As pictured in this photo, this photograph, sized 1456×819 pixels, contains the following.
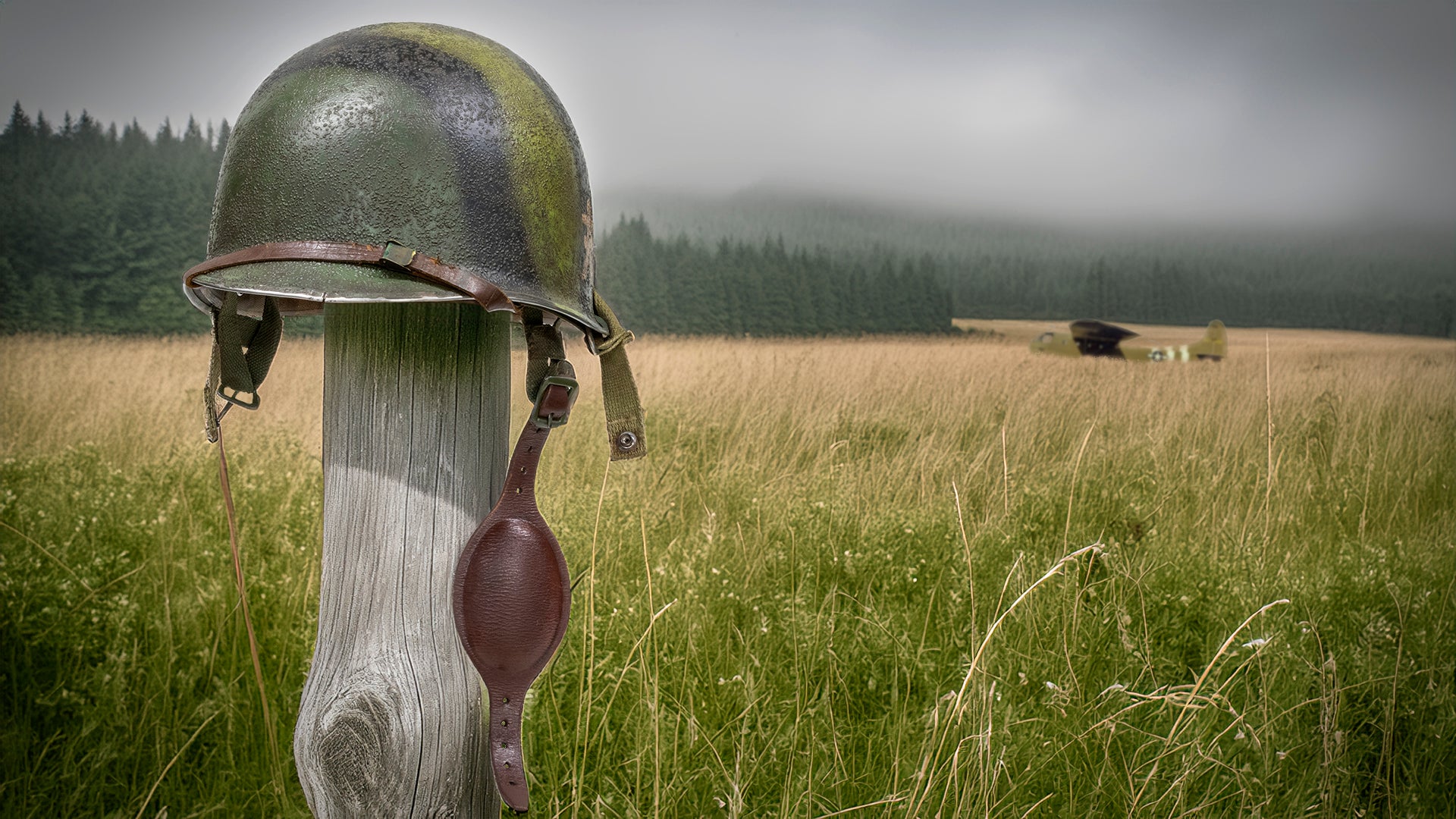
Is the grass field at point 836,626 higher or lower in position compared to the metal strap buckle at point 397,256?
lower

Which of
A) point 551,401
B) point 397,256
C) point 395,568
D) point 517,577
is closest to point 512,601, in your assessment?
point 517,577

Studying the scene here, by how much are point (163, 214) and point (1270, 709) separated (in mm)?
21332

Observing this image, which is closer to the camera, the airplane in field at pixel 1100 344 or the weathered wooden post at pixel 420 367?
the weathered wooden post at pixel 420 367

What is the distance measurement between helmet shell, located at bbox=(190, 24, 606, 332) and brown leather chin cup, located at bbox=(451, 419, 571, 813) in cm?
29

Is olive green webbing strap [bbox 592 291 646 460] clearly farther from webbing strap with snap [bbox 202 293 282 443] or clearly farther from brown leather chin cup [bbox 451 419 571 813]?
webbing strap with snap [bbox 202 293 282 443]

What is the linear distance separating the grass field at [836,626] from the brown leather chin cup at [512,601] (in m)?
0.41

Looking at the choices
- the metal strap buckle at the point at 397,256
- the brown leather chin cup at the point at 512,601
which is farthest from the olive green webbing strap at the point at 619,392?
the metal strap buckle at the point at 397,256

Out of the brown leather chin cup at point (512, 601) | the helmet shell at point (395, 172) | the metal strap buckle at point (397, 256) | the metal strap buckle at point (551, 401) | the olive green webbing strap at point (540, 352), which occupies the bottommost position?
the brown leather chin cup at point (512, 601)

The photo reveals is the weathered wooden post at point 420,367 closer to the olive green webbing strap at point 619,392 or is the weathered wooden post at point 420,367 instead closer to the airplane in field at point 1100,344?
the olive green webbing strap at point 619,392

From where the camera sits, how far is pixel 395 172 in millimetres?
1169

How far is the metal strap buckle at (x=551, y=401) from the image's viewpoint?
1.27 meters

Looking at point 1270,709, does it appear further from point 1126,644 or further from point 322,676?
point 322,676

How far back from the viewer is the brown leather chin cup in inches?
49.6

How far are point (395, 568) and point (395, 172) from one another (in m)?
0.60
